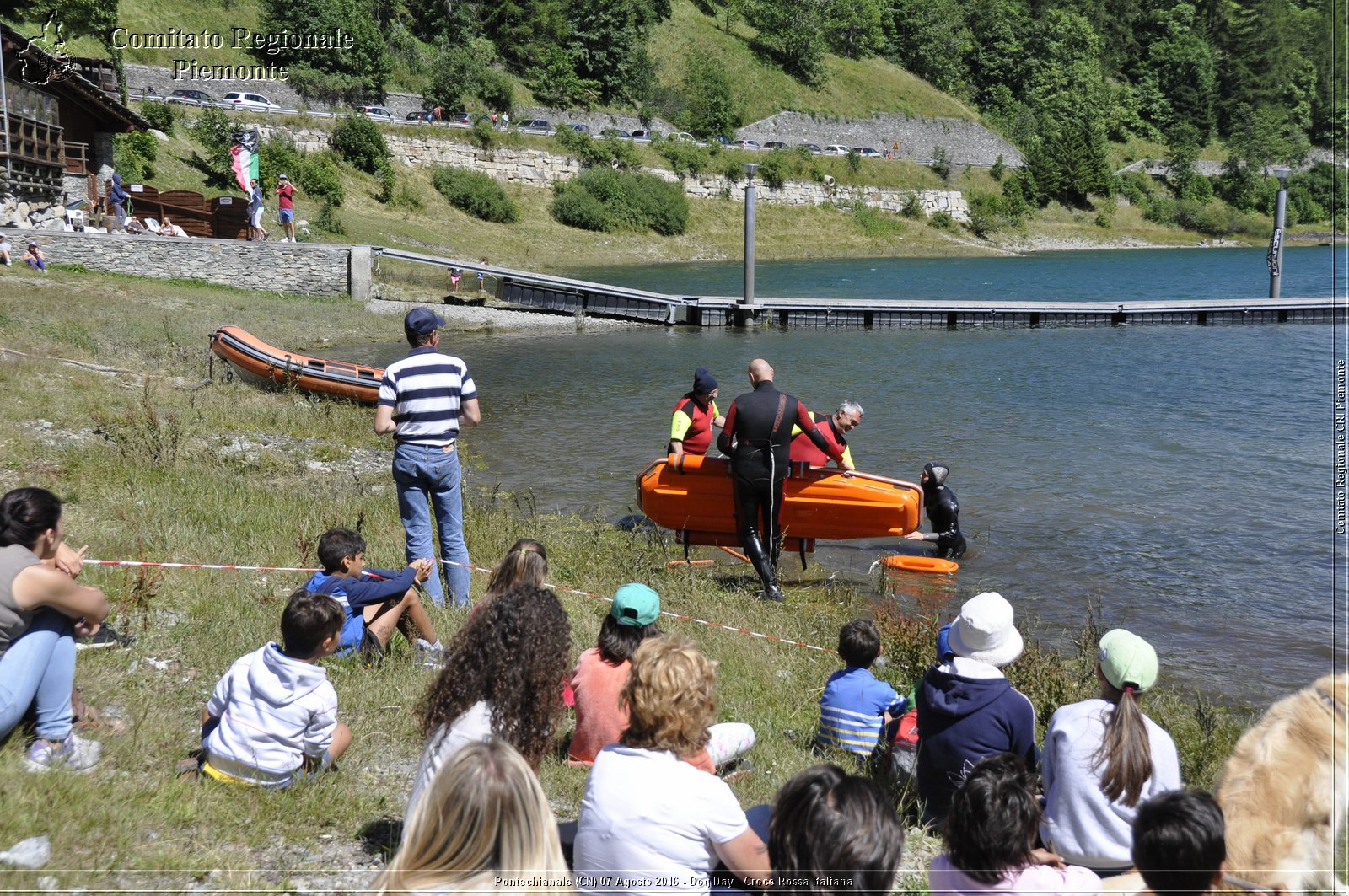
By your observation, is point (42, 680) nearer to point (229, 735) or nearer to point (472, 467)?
point (229, 735)

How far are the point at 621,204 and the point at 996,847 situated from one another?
64.7m

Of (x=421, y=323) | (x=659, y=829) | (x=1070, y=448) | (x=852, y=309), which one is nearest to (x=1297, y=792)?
(x=659, y=829)

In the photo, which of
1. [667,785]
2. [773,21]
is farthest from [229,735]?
[773,21]

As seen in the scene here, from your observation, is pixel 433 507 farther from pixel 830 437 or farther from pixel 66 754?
pixel 830 437

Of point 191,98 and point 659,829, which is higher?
point 191,98

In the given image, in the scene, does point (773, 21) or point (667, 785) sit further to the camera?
point (773, 21)

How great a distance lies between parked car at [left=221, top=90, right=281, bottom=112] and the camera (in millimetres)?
54631

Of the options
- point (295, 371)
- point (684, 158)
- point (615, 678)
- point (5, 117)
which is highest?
point (684, 158)

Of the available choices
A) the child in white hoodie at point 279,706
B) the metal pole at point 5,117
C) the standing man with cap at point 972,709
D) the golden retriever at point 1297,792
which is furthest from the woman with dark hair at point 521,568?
the metal pole at point 5,117

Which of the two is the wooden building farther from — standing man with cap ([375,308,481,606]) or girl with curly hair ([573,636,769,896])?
girl with curly hair ([573,636,769,896])

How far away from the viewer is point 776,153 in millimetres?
79750

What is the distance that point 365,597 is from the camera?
5.89 metres

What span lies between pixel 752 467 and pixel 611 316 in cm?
2461

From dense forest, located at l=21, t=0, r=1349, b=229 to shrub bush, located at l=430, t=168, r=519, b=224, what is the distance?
29.2ft
